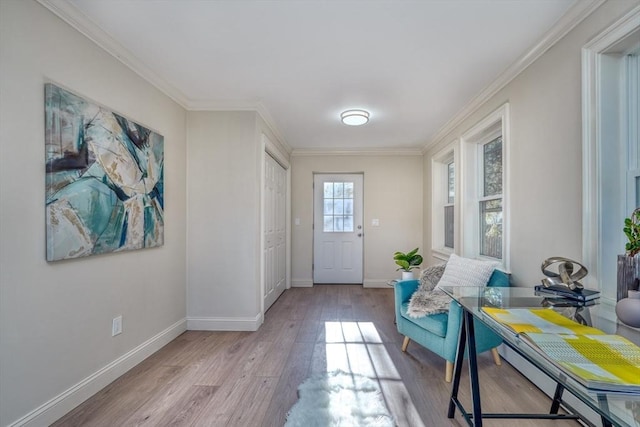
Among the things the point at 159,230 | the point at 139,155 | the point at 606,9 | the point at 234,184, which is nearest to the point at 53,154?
the point at 139,155

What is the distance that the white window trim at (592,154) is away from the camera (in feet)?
5.24

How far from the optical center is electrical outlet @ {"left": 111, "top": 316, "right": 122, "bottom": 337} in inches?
83.3

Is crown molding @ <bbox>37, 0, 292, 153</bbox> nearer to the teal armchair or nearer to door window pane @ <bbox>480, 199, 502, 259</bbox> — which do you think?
the teal armchair

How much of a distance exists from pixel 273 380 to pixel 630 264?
81.6 inches

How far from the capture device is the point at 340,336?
291cm

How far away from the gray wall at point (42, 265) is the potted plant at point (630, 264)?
2.74 meters

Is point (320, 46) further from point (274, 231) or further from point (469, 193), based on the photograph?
point (274, 231)

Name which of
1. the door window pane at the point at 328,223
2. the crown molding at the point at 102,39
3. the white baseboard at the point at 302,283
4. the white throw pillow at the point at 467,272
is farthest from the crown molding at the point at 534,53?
the white baseboard at the point at 302,283

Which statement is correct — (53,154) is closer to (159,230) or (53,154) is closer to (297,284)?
(159,230)

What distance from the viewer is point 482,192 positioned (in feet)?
10.6

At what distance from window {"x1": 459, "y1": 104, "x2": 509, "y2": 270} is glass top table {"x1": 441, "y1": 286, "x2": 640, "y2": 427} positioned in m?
1.44

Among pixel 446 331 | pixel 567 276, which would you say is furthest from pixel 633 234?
pixel 446 331

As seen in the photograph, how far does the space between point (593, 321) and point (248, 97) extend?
9.72ft

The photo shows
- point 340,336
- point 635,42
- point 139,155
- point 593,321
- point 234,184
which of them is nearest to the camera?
point 593,321
